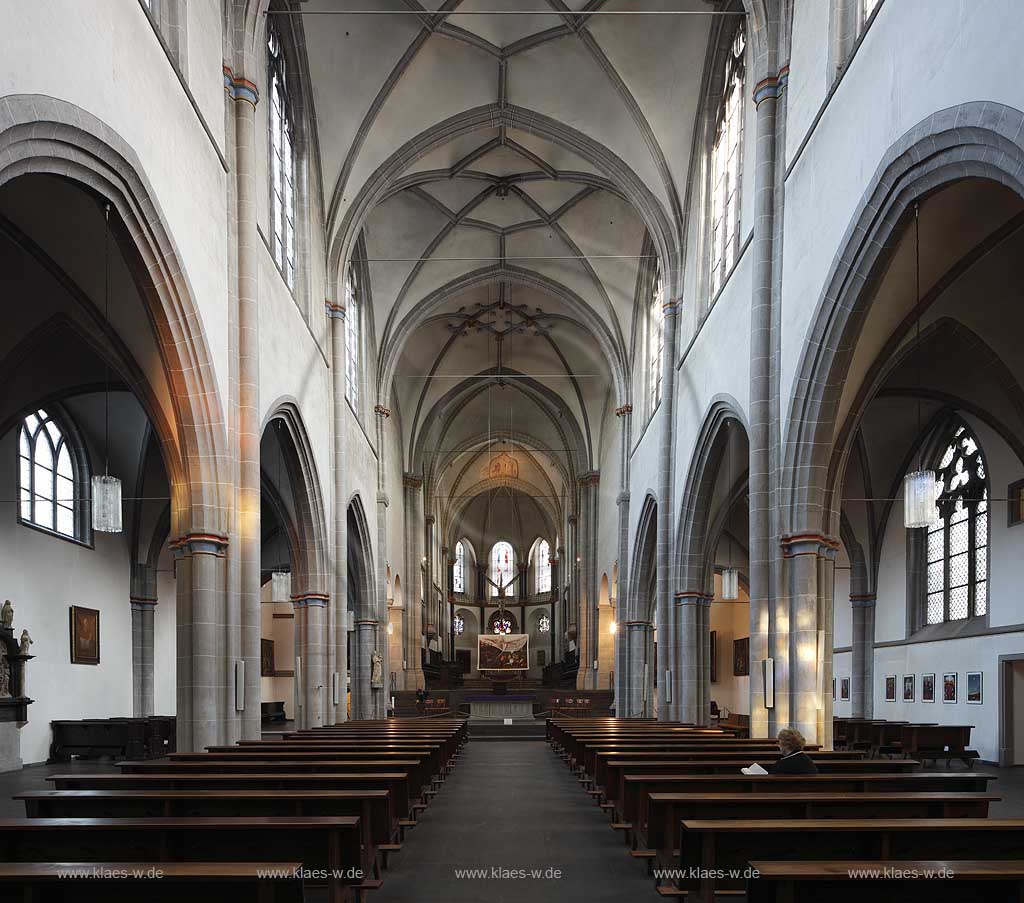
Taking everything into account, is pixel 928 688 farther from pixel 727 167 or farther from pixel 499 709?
pixel 499 709

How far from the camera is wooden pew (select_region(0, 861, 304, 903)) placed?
4211 millimetres

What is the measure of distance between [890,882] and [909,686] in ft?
66.3

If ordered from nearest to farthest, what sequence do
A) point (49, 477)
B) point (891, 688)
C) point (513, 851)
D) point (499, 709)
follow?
point (513, 851) < point (49, 477) < point (891, 688) < point (499, 709)

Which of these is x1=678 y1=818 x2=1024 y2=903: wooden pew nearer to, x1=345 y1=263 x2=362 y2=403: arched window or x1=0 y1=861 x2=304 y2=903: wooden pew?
x1=0 y1=861 x2=304 y2=903: wooden pew

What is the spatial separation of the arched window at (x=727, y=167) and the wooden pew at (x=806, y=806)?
12004 mm

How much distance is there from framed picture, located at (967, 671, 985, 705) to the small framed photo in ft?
13.0

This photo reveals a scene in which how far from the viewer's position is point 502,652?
44.1m

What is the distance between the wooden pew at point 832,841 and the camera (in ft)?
18.1

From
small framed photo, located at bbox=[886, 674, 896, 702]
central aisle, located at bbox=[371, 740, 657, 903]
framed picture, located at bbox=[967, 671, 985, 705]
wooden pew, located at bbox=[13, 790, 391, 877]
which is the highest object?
wooden pew, located at bbox=[13, 790, 391, 877]

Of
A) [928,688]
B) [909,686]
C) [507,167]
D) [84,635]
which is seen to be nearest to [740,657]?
[909,686]

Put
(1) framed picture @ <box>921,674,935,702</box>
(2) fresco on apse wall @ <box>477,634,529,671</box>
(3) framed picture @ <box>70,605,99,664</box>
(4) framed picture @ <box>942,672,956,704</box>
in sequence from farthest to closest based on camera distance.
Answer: (2) fresco on apse wall @ <box>477,634,529,671</box> → (1) framed picture @ <box>921,674,935,702</box> → (3) framed picture @ <box>70,605,99,664</box> → (4) framed picture @ <box>942,672,956,704</box>

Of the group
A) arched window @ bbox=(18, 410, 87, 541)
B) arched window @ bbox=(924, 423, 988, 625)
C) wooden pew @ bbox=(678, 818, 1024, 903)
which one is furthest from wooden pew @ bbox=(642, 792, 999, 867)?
arched window @ bbox=(18, 410, 87, 541)

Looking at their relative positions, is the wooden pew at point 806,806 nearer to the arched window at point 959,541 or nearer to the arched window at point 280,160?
the arched window at point 280,160

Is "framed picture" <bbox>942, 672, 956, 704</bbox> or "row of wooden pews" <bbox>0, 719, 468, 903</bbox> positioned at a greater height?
"row of wooden pews" <bbox>0, 719, 468, 903</bbox>
